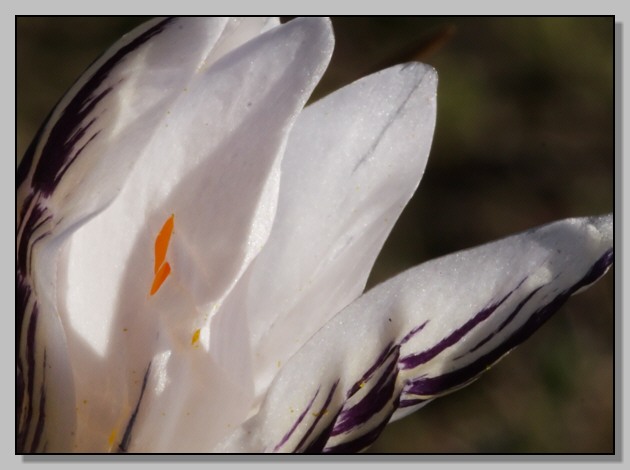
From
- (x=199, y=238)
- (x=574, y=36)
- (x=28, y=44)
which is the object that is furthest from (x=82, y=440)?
(x=574, y=36)

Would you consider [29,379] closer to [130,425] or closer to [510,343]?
[130,425]

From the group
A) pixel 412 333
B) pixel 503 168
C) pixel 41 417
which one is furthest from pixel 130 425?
pixel 503 168

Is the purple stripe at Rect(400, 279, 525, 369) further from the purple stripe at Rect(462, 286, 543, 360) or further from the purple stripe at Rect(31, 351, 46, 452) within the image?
the purple stripe at Rect(31, 351, 46, 452)

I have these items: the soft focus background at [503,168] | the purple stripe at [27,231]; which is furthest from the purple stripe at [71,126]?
the soft focus background at [503,168]

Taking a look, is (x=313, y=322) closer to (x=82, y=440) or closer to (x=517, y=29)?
(x=82, y=440)

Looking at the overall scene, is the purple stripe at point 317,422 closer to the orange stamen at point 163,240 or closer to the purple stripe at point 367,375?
the purple stripe at point 367,375

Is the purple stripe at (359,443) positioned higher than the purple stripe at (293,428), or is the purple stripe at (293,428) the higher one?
the purple stripe at (293,428)
